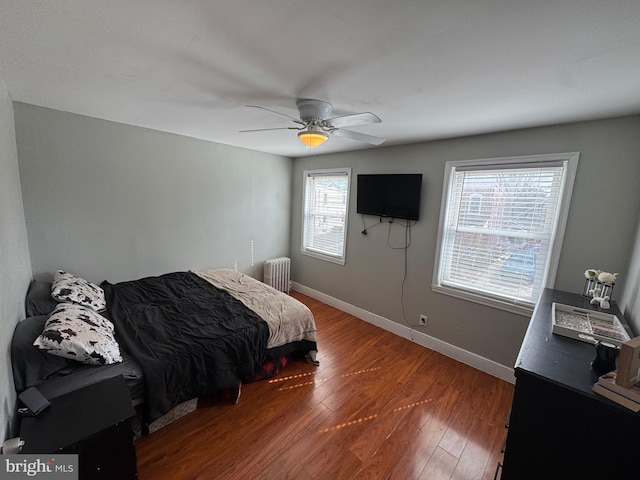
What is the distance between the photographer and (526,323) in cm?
230

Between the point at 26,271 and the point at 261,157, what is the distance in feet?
9.46

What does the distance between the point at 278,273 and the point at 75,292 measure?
99.9 inches

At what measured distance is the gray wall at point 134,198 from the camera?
2354 millimetres

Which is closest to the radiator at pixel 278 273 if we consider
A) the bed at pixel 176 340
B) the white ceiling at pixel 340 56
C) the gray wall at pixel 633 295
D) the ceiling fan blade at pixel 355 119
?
the bed at pixel 176 340

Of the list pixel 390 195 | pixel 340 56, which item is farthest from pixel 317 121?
pixel 390 195

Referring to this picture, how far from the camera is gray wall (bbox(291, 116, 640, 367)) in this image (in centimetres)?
188

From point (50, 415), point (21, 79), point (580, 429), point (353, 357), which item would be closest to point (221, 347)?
point (50, 415)

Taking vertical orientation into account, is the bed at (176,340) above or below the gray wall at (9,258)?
below

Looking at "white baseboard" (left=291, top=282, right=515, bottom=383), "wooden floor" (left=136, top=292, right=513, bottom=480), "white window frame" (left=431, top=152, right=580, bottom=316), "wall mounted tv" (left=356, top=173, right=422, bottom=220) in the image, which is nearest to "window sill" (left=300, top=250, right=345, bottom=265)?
"white baseboard" (left=291, top=282, right=515, bottom=383)

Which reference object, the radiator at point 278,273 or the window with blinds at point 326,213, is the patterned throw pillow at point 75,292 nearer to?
the radiator at point 278,273

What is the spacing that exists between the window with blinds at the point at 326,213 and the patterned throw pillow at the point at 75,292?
2.75 m

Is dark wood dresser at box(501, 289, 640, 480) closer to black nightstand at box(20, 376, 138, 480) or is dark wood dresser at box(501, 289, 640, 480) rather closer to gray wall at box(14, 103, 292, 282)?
black nightstand at box(20, 376, 138, 480)

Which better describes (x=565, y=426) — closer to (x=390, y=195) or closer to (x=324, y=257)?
(x=390, y=195)

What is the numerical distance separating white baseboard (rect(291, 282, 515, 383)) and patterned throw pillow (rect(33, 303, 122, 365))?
2.73 meters
